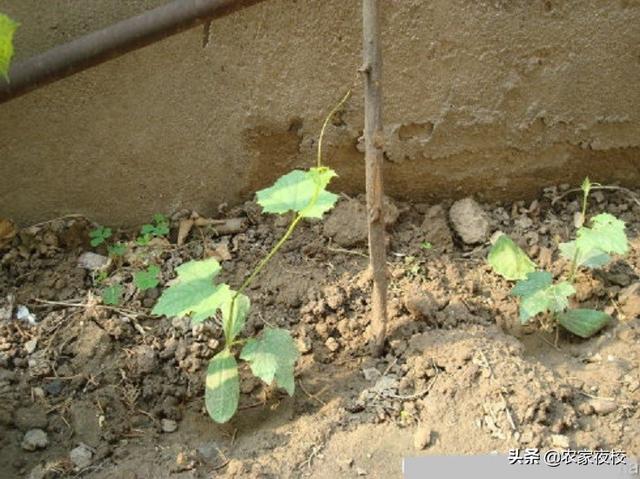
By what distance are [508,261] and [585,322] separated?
25cm

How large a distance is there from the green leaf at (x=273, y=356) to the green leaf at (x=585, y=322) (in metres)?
0.71

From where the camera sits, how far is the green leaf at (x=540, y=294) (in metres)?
1.97

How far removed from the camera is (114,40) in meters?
1.92

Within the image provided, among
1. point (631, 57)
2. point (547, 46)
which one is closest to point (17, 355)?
point (547, 46)

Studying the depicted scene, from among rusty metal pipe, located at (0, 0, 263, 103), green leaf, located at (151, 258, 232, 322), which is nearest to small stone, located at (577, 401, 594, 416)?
green leaf, located at (151, 258, 232, 322)

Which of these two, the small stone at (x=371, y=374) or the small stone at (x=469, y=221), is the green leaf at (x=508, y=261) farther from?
the small stone at (x=371, y=374)

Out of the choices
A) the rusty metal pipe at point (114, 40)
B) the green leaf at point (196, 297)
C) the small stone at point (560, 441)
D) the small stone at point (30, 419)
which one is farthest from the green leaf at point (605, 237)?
the small stone at point (30, 419)

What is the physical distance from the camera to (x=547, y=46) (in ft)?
7.13

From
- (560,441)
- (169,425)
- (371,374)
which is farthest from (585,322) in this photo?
(169,425)

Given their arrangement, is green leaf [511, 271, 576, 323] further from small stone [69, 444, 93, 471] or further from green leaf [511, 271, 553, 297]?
small stone [69, 444, 93, 471]

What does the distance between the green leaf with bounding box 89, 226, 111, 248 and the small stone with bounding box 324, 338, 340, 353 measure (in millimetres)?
731

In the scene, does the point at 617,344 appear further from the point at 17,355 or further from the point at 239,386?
the point at 17,355

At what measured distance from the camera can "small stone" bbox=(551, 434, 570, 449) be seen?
5.70 ft

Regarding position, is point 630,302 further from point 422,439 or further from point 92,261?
point 92,261
